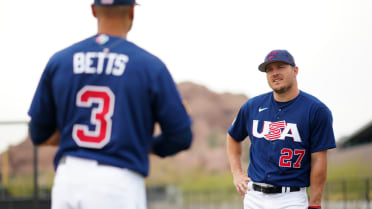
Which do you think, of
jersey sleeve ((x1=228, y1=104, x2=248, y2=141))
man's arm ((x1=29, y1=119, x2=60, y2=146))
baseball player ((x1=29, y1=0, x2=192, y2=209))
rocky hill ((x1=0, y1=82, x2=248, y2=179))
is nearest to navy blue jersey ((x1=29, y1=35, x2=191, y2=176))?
baseball player ((x1=29, y1=0, x2=192, y2=209))

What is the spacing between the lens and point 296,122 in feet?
15.8

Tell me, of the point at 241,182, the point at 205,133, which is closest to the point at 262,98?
the point at 241,182

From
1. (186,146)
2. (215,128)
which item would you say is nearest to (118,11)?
(186,146)

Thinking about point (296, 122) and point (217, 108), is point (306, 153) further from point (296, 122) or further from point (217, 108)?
point (217, 108)

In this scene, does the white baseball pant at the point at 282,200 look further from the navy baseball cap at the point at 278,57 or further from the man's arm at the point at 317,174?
the navy baseball cap at the point at 278,57

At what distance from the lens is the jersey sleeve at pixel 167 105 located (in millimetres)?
2674

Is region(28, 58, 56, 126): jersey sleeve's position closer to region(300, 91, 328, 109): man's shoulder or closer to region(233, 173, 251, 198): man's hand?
region(233, 173, 251, 198): man's hand

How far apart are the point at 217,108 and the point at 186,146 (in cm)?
7405

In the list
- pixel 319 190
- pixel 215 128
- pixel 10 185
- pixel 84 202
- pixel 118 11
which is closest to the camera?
pixel 84 202

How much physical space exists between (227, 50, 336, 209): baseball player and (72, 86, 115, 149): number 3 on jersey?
2588mm

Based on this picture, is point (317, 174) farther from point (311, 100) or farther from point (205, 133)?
point (205, 133)

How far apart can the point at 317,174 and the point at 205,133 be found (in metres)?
65.8

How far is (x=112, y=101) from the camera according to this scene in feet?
8.57

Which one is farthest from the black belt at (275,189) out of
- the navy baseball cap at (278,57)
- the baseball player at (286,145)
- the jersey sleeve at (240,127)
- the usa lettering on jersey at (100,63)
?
the usa lettering on jersey at (100,63)
